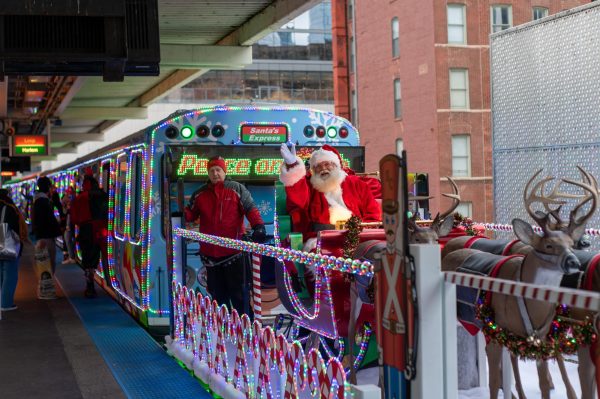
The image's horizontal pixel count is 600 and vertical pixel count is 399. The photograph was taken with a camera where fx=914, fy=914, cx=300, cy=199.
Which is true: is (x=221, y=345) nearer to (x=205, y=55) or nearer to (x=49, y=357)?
(x=49, y=357)

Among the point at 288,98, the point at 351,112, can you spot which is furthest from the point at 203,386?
the point at 288,98

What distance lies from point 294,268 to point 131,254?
4772mm

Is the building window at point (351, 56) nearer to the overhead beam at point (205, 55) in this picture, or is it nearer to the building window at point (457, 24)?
the building window at point (457, 24)

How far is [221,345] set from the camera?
7055mm

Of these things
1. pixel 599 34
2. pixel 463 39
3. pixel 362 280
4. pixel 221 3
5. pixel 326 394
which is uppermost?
pixel 463 39

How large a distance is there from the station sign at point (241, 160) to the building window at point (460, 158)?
2422 centimetres

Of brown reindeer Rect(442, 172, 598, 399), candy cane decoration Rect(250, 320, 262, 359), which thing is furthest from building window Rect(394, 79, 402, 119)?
brown reindeer Rect(442, 172, 598, 399)

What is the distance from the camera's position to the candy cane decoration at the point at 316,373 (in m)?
4.56

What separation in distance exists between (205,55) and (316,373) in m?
15.0

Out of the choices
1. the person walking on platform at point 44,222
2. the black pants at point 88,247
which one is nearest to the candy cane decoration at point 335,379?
the black pants at point 88,247

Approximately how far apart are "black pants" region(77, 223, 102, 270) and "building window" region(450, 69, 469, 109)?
22.6 metres

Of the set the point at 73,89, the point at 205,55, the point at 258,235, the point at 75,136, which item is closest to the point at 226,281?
the point at 258,235

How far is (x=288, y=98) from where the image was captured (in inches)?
2408

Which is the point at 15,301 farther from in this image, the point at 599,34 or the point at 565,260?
the point at 565,260
